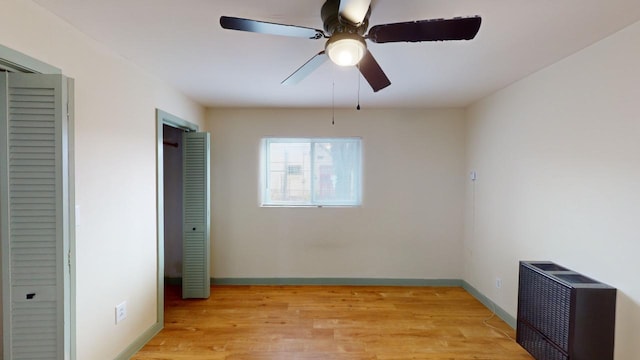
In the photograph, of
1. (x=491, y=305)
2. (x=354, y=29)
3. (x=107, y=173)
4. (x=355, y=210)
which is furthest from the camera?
(x=355, y=210)

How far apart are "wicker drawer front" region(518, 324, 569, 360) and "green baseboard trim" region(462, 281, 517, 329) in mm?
528

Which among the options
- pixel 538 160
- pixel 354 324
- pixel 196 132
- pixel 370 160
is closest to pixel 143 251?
pixel 196 132

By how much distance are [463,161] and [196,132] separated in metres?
3.34

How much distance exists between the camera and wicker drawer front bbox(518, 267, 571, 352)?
1793 millimetres

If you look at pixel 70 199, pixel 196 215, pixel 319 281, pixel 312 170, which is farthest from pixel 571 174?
pixel 196 215

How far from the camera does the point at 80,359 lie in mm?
1754

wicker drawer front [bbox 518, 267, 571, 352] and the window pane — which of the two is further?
the window pane

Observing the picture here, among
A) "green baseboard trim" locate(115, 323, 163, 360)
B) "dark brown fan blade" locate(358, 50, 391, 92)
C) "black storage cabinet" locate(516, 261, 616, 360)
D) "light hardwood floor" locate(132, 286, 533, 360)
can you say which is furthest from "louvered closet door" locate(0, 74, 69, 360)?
"black storage cabinet" locate(516, 261, 616, 360)

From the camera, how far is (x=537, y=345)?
2.04 metres

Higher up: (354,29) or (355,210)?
(354,29)

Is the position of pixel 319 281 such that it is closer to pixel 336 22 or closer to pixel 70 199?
pixel 70 199

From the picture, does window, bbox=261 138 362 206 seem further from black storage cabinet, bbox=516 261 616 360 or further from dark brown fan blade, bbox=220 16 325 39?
dark brown fan blade, bbox=220 16 325 39

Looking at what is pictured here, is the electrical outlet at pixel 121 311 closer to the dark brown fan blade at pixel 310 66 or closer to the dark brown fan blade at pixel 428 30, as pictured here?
the dark brown fan blade at pixel 310 66

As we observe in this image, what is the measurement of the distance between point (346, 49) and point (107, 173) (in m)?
1.84
